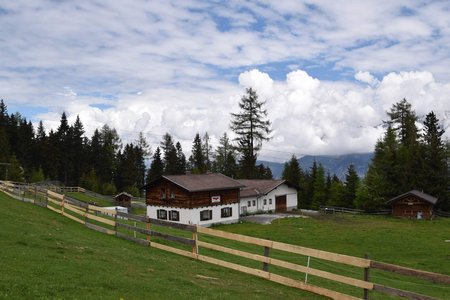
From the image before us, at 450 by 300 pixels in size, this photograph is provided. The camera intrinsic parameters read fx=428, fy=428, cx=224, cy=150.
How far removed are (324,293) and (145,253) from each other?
758 cm

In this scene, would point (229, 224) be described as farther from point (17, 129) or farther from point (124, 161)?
point (17, 129)

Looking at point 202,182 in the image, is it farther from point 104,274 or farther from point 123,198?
point 104,274

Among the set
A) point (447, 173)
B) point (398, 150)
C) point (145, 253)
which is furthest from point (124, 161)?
point (145, 253)

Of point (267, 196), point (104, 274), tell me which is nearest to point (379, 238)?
point (267, 196)

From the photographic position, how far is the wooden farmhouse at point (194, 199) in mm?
53906

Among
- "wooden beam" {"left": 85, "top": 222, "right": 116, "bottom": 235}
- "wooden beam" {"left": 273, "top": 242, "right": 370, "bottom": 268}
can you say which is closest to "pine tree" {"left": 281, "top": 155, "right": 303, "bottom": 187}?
"wooden beam" {"left": 85, "top": 222, "right": 116, "bottom": 235}

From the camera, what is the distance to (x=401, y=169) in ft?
235

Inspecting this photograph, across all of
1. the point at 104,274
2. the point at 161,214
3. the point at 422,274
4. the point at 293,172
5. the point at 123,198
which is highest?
the point at 293,172

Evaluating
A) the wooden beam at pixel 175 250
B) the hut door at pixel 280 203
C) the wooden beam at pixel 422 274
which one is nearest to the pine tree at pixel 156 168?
the hut door at pixel 280 203

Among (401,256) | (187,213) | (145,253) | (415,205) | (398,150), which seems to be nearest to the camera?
(145,253)

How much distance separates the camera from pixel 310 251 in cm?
1179

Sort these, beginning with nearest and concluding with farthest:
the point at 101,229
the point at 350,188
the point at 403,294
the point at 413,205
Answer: the point at 403,294 < the point at 101,229 < the point at 413,205 < the point at 350,188

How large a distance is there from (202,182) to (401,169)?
35.8 metres

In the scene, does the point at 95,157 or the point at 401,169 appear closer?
the point at 401,169
